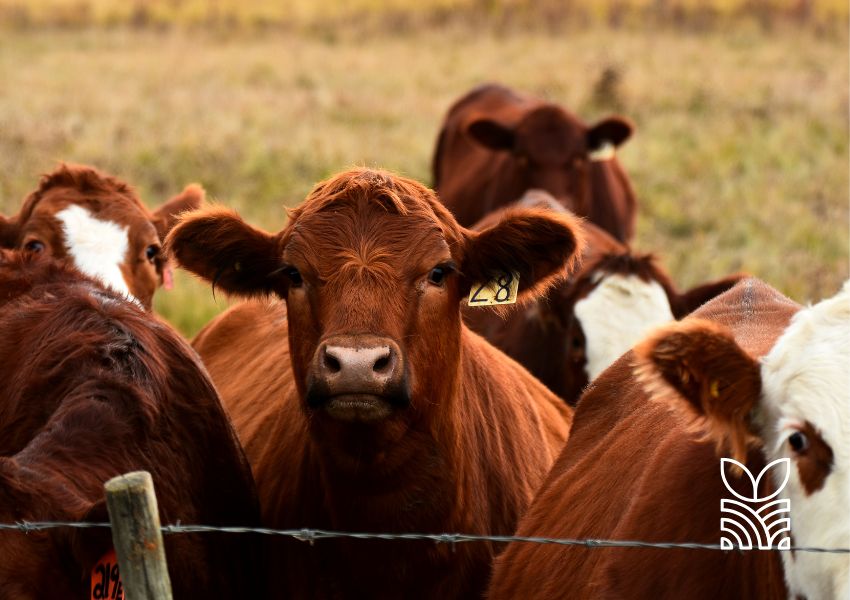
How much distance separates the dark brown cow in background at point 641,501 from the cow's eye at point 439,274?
2.31 feet

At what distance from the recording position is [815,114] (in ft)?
66.7

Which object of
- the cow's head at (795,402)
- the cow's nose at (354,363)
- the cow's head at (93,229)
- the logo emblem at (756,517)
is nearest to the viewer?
the cow's head at (795,402)

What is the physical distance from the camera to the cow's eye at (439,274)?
169 inches

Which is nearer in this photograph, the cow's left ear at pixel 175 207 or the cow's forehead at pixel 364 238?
the cow's forehead at pixel 364 238

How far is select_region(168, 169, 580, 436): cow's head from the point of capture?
396 cm

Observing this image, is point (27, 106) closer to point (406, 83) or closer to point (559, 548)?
point (406, 83)

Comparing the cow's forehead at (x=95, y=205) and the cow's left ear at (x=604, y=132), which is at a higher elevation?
the cow's forehead at (x=95, y=205)

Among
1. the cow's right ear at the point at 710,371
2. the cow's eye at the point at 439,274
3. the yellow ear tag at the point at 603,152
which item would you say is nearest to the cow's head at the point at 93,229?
the cow's eye at the point at 439,274

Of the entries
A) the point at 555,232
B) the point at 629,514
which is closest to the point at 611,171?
the point at 555,232

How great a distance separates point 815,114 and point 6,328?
57.2ft

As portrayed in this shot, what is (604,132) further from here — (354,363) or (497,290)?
(354,363)

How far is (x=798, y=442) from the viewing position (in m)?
3.00

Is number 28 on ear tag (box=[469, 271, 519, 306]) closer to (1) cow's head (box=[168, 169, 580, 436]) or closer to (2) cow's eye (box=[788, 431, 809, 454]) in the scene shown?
(1) cow's head (box=[168, 169, 580, 436])

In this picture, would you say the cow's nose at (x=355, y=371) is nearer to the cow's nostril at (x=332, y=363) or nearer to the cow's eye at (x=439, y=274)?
the cow's nostril at (x=332, y=363)
